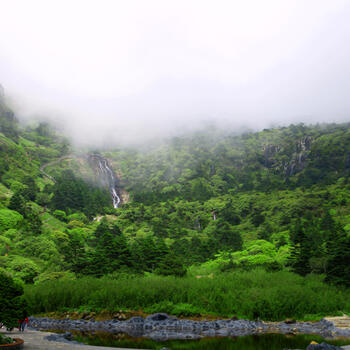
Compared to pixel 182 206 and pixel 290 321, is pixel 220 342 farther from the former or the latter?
pixel 182 206

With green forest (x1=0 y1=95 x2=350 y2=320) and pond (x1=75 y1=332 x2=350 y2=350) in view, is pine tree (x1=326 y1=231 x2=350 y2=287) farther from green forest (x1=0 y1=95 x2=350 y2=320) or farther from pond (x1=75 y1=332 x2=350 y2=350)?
pond (x1=75 y1=332 x2=350 y2=350)

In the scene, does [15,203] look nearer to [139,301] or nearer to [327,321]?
[139,301]

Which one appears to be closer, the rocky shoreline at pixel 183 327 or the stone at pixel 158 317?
the rocky shoreline at pixel 183 327

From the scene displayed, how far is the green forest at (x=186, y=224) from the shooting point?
29609 mm

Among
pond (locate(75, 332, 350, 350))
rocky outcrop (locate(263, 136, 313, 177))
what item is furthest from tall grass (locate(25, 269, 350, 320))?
rocky outcrop (locate(263, 136, 313, 177))

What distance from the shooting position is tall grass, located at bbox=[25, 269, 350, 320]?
92.4ft

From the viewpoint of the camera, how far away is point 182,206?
299ft

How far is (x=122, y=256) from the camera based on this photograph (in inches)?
1499

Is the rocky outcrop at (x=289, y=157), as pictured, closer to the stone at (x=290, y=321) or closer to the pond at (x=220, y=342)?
the stone at (x=290, y=321)

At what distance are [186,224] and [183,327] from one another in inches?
2117

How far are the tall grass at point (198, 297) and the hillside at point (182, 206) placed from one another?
150 inches

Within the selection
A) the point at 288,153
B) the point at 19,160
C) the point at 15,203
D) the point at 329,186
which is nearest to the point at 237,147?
the point at 288,153

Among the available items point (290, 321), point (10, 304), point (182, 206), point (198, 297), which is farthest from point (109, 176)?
point (10, 304)

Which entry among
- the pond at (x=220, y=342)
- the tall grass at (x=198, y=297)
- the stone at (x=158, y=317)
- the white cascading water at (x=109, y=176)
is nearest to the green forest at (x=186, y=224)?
the tall grass at (x=198, y=297)
